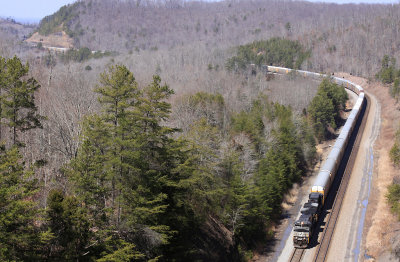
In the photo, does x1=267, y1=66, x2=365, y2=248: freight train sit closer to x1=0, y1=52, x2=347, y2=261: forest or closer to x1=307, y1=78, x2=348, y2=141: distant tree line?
x1=0, y1=52, x2=347, y2=261: forest

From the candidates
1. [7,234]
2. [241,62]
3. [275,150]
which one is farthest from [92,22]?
[7,234]

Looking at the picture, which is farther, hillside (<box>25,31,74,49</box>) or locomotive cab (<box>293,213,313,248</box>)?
hillside (<box>25,31,74,49</box>)

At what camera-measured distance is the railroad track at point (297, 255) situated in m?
31.9

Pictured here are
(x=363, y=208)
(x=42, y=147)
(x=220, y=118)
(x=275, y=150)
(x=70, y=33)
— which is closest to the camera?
(x=42, y=147)

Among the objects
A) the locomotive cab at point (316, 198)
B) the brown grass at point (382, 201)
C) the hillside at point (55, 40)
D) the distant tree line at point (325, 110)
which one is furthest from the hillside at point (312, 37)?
the locomotive cab at point (316, 198)

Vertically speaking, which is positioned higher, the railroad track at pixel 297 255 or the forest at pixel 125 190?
the forest at pixel 125 190

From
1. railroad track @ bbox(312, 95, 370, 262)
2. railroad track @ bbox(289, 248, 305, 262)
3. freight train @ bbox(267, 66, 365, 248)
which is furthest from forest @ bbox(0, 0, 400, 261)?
railroad track @ bbox(312, 95, 370, 262)

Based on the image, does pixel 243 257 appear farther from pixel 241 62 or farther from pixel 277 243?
pixel 241 62

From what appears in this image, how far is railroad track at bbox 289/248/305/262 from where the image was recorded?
31947 mm

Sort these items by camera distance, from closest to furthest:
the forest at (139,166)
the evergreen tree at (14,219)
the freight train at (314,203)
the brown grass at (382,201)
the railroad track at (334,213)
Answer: the evergreen tree at (14,219) < the forest at (139,166) < the railroad track at (334,213) < the freight train at (314,203) < the brown grass at (382,201)

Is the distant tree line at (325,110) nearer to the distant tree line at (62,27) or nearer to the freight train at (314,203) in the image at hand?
the freight train at (314,203)

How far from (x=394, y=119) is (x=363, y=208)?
4017 cm

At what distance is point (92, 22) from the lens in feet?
649

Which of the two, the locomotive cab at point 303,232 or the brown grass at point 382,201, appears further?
the brown grass at point 382,201
